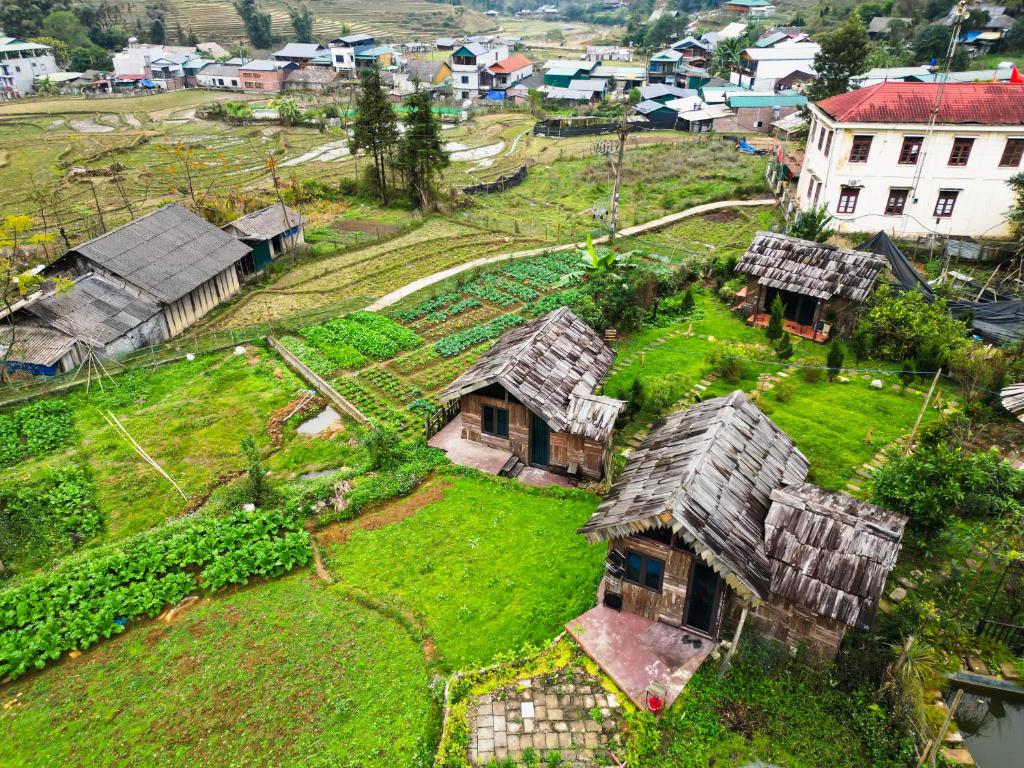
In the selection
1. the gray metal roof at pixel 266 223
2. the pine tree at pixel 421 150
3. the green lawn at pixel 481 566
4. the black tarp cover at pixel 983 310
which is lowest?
the green lawn at pixel 481 566

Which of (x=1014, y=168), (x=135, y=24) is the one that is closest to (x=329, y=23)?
(x=135, y=24)

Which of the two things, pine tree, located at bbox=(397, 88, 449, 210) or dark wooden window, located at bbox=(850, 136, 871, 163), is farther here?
pine tree, located at bbox=(397, 88, 449, 210)

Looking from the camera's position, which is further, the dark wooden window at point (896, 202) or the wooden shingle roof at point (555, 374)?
the dark wooden window at point (896, 202)

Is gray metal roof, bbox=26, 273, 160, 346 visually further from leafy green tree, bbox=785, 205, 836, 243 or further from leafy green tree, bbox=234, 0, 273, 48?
leafy green tree, bbox=234, 0, 273, 48

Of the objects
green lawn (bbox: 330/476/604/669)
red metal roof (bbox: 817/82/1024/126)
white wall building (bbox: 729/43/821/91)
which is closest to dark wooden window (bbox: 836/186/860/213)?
red metal roof (bbox: 817/82/1024/126)

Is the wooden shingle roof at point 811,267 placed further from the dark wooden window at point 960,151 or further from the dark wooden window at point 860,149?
the dark wooden window at point 960,151

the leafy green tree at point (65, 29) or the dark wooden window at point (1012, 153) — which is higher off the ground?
the leafy green tree at point (65, 29)

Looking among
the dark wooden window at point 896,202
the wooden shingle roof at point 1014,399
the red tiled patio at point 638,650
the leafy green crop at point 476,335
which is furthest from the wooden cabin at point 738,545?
the dark wooden window at point 896,202
